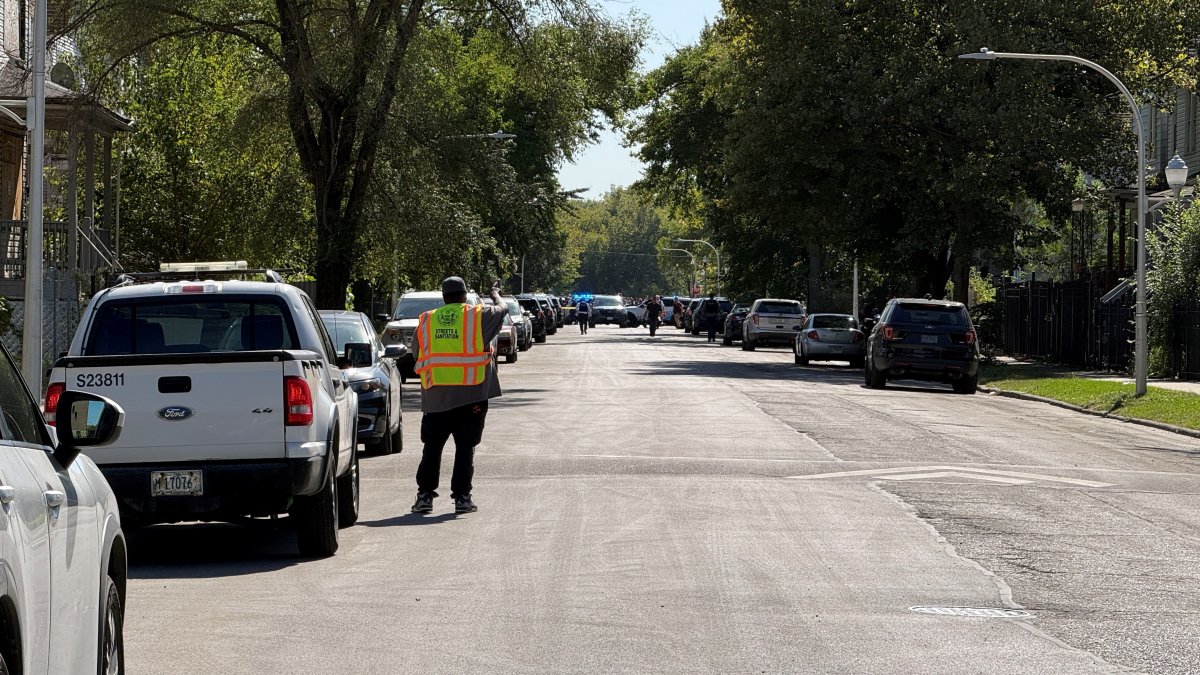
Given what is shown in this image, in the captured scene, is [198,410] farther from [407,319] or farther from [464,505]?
[407,319]

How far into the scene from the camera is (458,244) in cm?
3578

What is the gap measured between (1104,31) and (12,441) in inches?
1657

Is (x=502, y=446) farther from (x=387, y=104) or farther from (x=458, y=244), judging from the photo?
(x=458, y=244)

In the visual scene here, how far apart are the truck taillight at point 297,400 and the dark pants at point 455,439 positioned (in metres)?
2.60

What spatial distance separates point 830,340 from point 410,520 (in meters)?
32.0

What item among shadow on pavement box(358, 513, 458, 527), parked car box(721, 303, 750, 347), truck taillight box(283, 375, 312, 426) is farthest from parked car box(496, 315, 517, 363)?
truck taillight box(283, 375, 312, 426)

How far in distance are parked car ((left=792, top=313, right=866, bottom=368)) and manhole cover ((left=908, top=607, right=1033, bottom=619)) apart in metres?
35.1

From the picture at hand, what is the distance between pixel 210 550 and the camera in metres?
11.2

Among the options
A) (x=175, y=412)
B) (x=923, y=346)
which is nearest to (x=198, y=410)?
(x=175, y=412)

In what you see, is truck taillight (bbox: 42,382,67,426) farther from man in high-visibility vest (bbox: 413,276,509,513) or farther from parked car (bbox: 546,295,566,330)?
parked car (bbox: 546,295,566,330)

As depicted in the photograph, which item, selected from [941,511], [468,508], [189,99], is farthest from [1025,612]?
[189,99]

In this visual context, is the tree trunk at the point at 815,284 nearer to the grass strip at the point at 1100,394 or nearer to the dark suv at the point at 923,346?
the grass strip at the point at 1100,394

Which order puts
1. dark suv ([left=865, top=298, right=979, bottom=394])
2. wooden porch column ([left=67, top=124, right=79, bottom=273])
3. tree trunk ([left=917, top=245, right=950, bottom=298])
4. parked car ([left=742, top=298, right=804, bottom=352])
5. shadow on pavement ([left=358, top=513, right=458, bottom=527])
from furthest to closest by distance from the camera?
parked car ([left=742, top=298, right=804, bottom=352]) → tree trunk ([left=917, top=245, right=950, bottom=298]) → dark suv ([left=865, top=298, right=979, bottom=394]) → wooden porch column ([left=67, top=124, right=79, bottom=273]) → shadow on pavement ([left=358, top=513, right=458, bottom=527])

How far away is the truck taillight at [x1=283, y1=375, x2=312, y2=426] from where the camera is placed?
10352mm
